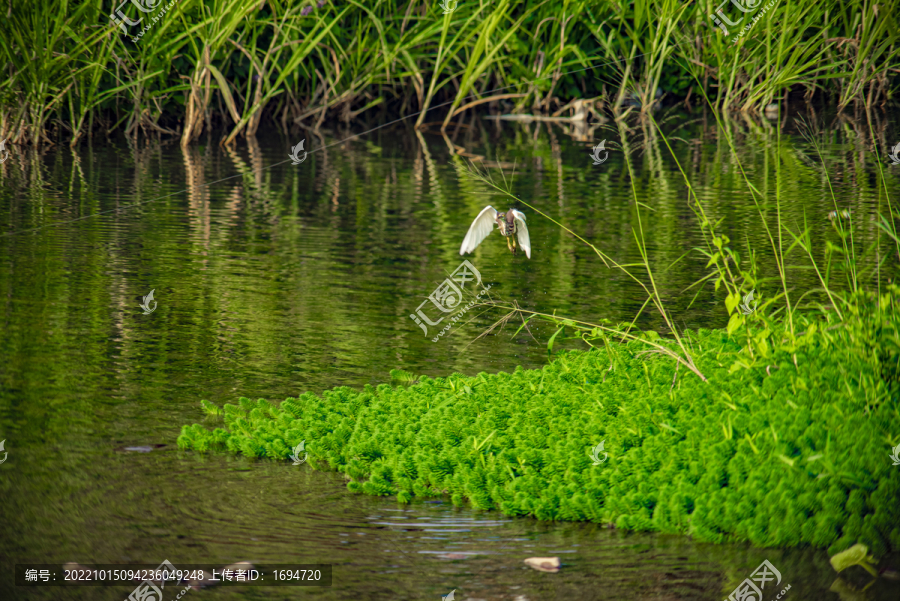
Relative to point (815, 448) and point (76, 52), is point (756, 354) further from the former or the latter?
point (76, 52)

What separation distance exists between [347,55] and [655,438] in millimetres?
10947

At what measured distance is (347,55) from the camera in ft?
46.7

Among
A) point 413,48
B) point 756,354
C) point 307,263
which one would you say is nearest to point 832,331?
point 756,354

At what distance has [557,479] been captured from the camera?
4.07m

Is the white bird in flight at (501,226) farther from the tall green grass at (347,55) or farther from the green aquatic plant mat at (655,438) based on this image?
the tall green grass at (347,55)

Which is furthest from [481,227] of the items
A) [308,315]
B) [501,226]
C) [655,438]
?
[308,315]

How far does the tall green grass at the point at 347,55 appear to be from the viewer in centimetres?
1161

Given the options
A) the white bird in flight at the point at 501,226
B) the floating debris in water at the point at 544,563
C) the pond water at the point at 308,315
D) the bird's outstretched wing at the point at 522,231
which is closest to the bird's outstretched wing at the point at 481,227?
the white bird in flight at the point at 501,226

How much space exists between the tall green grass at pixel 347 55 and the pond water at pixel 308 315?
0.72m

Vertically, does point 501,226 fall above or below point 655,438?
above

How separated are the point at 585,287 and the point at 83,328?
3.28 m

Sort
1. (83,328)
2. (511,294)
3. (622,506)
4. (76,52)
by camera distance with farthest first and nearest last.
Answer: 1. (76,52)
2. (511,294)
3. (83,328)
4. (622,506)

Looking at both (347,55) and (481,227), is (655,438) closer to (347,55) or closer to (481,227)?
(481,227)

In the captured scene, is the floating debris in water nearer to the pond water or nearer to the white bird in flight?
the pond water
